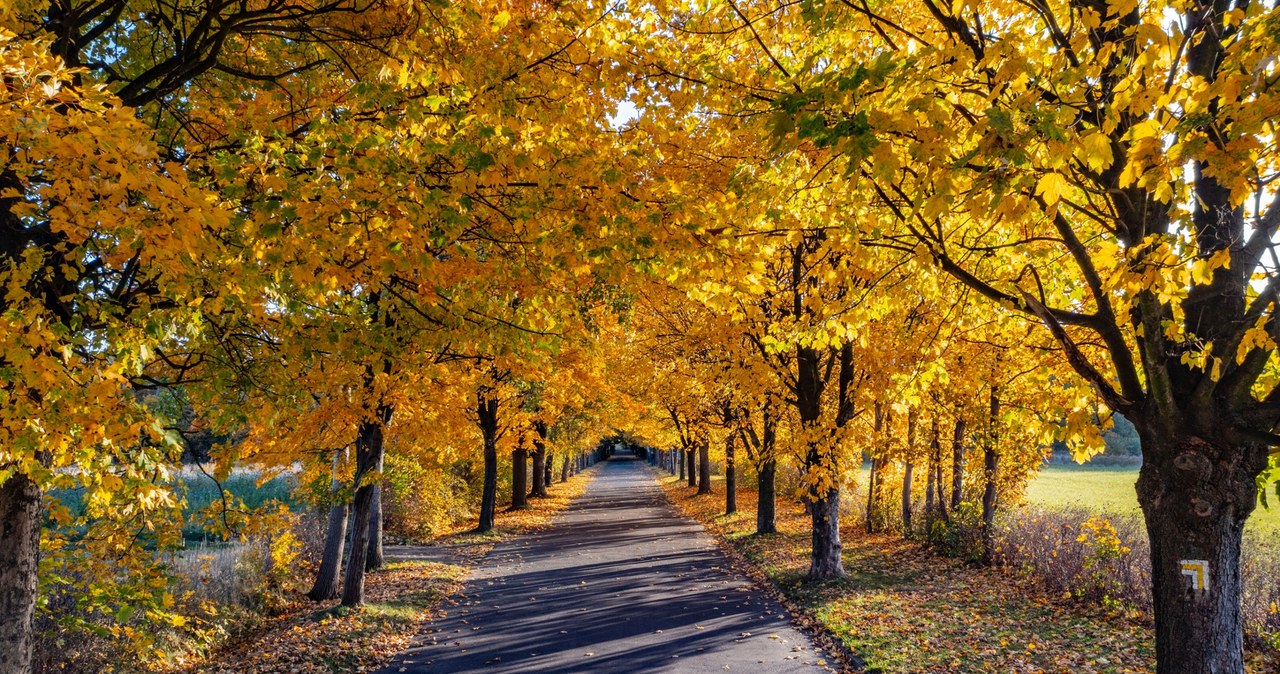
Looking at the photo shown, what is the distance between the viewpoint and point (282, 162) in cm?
457

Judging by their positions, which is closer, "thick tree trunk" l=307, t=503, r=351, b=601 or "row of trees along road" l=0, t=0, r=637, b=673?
"row of trees along road" l=0, t=0, r=637, b=673

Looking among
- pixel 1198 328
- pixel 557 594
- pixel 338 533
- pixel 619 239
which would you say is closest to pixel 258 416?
Answer: pixel 619 239

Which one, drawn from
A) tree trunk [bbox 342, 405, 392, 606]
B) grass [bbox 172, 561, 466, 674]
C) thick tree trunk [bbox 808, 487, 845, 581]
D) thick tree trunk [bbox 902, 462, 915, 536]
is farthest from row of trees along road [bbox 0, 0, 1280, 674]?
thick tree trunk [bbox 902, 462, 915, 536]

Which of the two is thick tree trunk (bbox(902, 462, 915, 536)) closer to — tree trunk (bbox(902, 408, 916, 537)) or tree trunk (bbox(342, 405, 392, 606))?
tree trunk (bbox(902, 408, 916, 537))

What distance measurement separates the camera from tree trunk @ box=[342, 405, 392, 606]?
1066 cm

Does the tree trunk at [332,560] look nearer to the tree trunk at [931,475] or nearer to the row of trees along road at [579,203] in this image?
the row of trees along road at [579,203]

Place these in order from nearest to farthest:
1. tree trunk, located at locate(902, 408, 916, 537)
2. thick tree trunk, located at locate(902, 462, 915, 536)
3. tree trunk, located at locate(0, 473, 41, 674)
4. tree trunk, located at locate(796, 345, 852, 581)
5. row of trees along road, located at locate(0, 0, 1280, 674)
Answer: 1. row of trees along road, located at locate(0, 0, 1280, 674)
2. tree trunk, located at locate(0, 473, 41, 674)
3. tree trunk, located at locate(796, 345, 852, 581)
4. tree trunk, located at locate(902, 408, 916, 537)
5. thick tree trunk, located at locate(902, 462, 915, 536)

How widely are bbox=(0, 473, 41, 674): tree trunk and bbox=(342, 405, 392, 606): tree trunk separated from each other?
18.5ft

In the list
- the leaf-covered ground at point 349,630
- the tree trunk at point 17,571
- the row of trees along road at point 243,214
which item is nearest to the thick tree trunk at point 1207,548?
the row of trees along road at point 243,214

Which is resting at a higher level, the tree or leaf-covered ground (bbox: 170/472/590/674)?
the tree

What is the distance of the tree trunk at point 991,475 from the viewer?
1362 centimetres

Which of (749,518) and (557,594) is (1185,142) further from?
(749,518)

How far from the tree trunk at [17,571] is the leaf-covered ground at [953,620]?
24.7ft

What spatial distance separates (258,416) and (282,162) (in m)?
3.28
